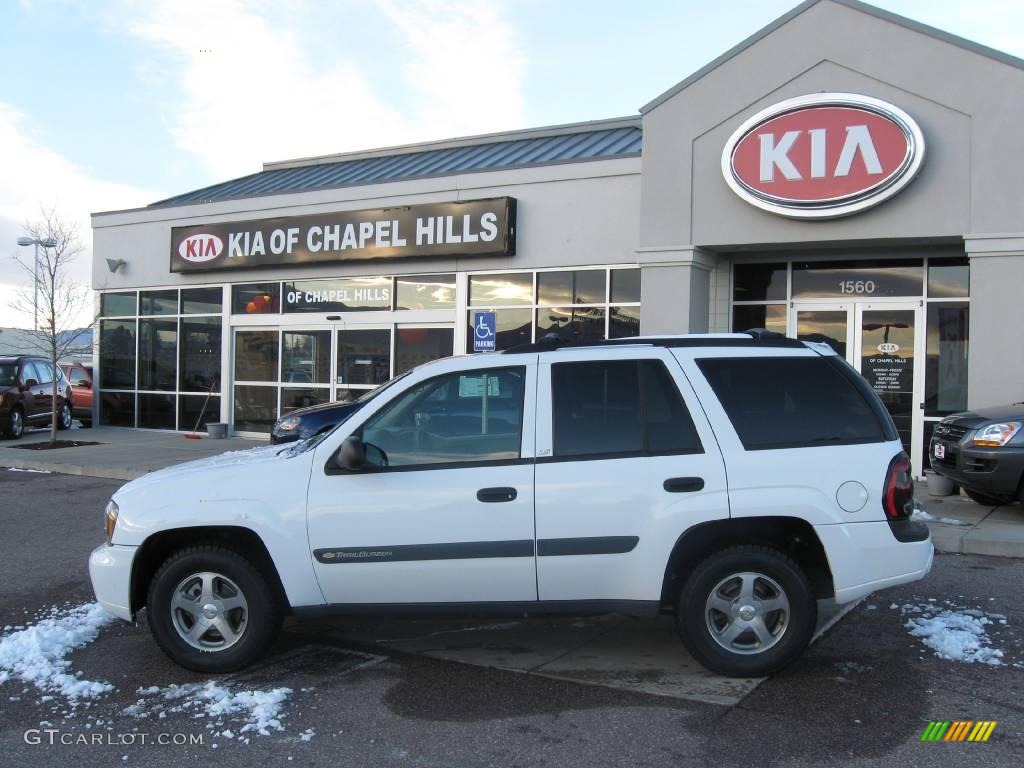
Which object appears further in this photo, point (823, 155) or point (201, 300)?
point (201, 300)

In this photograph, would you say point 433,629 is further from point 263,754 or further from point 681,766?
point 681,766

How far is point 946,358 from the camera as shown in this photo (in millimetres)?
11906

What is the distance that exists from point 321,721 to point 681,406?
2.40 meters

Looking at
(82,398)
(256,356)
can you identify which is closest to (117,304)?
(82,398)

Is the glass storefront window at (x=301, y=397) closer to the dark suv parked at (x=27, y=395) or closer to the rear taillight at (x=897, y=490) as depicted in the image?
the dark suv parked at (x=27, y=395)

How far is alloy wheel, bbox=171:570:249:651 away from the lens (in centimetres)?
490

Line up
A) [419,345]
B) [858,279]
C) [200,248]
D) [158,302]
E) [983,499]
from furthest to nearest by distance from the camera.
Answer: [158,302], [200,248], [419,345], [858,279], [983,499]

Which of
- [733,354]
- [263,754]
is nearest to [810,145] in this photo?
[733,354]

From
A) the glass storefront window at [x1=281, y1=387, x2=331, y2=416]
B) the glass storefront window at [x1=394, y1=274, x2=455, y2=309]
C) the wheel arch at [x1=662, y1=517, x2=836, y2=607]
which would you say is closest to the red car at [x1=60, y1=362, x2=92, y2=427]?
the glass storefront window at [x1=281, y1=387, x2=331, y2=416]

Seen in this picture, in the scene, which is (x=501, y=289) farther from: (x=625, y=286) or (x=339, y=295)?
(x=339, y=295)

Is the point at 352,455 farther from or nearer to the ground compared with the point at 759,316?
nearer to the ground

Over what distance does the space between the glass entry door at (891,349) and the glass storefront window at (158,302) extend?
13.2 m

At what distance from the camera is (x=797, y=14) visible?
1141cm

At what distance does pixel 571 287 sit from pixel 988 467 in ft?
23.6
